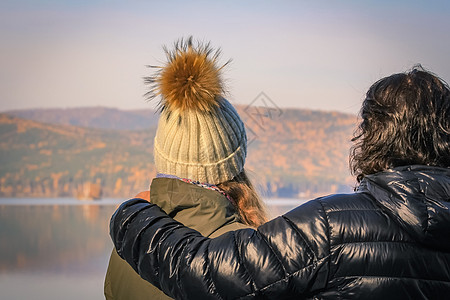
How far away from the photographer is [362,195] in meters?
0.67

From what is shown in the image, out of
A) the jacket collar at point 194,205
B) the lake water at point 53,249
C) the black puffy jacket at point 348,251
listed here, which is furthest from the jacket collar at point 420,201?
the lake water at point 53,249

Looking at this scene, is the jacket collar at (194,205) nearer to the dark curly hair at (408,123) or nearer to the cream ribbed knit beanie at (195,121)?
the cream ribbed knit beanie at (195,121)

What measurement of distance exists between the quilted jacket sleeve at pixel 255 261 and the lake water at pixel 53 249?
4.59 meters

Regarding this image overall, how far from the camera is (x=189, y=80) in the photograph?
2.87ft

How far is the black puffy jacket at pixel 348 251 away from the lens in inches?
24.5

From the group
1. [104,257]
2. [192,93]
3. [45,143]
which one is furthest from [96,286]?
[192,93]

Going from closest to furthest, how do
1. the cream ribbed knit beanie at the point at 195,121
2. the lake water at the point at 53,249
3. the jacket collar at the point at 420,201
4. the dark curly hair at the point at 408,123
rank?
the jacket collar at the point at 420,201 < the dark curly hair at the point at 408,123 < the cream ribbed knit beanie at the point at 195,121 < the lake water at the point at 53,249

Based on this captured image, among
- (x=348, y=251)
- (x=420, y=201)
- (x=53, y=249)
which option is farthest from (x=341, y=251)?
(x=53, y=249)

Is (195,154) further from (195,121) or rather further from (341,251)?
(341,251)

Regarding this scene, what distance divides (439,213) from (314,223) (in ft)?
0.47

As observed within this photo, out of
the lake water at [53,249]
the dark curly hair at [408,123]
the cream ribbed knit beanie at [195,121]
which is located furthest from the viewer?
the lake water at [53,249]

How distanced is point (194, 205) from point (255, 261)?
204mm

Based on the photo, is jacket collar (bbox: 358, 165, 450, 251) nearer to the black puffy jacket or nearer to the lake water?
the black puffy jacket

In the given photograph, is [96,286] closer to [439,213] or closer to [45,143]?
[45,143]
